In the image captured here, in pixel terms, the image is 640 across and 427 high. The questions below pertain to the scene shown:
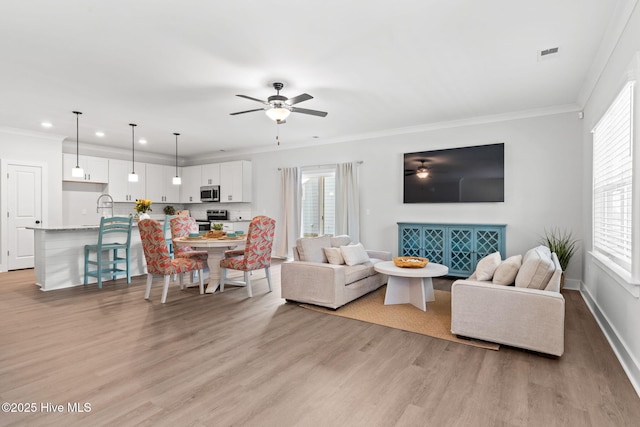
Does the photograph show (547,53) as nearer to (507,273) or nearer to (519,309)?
(507,273)

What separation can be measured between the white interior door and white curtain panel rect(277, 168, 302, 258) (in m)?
4.75

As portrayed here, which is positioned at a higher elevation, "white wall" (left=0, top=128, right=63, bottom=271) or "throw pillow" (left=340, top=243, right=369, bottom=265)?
"white wall" (left=0, top=128, right=63, bottom=271)

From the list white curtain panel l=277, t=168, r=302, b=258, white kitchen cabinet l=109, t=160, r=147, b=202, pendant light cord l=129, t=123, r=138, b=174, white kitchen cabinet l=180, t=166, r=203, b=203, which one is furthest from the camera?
white kitchen cabinet l=180, t=166, r=203, b=203

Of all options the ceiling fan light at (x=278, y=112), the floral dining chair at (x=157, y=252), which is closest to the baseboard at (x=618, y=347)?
the ceiling fan light at (x=278, y=112)

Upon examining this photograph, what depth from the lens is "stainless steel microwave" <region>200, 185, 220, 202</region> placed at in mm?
8547

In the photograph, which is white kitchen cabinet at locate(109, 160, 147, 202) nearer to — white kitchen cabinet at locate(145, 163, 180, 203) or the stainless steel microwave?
white kitchen cabinet at locate(145, 163, 180, 203)

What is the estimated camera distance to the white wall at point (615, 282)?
2393 millimetres

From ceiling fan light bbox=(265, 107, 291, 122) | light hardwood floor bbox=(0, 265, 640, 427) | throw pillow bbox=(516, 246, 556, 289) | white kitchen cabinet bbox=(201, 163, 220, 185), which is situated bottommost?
light hardwood floor bbox=(0, 265, 640, 427)

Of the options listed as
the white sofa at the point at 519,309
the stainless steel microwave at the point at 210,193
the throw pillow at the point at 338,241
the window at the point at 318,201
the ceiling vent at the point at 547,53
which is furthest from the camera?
the stainless steel microwave at the point at 210,193

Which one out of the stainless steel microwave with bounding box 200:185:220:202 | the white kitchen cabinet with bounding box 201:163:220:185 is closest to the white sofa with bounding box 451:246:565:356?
the stainless steel microwave with bounding box 200:185:220:202

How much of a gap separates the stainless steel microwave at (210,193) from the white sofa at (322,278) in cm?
471

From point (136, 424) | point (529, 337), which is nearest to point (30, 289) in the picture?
point (136, 424)

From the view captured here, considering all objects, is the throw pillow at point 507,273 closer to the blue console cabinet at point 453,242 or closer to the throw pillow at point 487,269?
the throw pillow at point 487,269

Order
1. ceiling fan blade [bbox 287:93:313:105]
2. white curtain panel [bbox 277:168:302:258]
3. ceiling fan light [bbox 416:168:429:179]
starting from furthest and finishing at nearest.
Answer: white curtain panel [bbox 277:168:302:258]
ceiling fan light [bbox 416:168:429:179]
ceiling fan blade [bbox 287:93:313:105]
